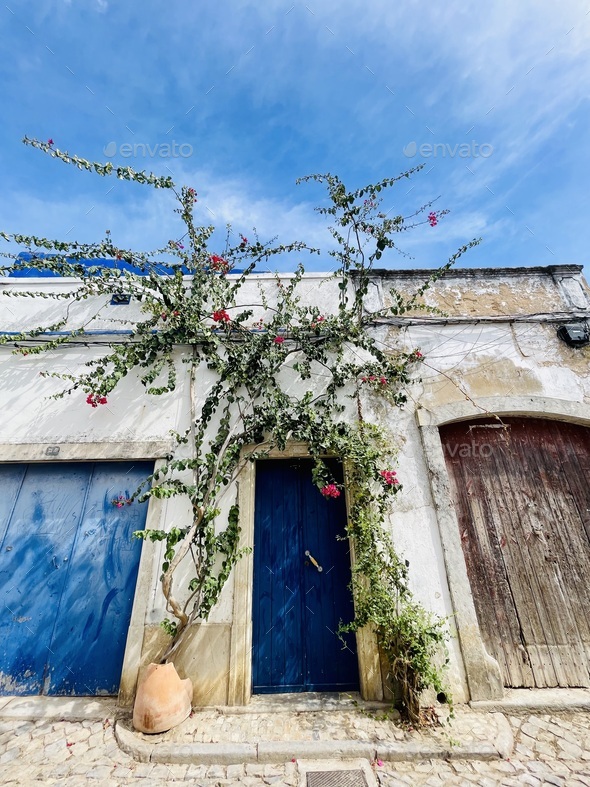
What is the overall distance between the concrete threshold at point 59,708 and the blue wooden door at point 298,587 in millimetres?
1342

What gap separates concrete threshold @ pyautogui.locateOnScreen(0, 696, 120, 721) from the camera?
10.6 feet

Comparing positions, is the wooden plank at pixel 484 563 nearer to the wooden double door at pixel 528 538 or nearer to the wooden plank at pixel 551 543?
the wooden double door at pixel 528 538

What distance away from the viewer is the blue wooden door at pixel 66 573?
3.56 metres

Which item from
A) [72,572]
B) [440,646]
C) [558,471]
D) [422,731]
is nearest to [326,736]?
[422,731]

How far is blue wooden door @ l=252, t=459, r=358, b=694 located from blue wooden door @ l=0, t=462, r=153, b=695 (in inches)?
52.5

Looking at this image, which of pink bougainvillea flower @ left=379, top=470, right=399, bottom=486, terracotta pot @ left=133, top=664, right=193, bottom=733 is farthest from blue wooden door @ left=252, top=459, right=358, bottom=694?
terracotta pot @ left=133, top=664, right=193, bottom=733

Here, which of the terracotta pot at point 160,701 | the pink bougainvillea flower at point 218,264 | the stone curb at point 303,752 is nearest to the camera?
the stone curb at point 303,752

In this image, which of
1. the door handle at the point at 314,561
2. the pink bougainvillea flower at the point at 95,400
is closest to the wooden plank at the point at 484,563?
the door handle at the point at 314,561

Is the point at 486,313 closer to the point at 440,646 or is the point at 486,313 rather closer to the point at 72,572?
the point at 440,646

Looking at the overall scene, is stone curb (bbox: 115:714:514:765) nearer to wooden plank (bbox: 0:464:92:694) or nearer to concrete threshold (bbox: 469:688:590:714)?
concrete threshold (bbox: 469:688:590:714)

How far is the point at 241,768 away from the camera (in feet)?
8.55

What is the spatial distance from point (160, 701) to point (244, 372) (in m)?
3.04

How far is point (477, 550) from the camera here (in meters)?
3.91

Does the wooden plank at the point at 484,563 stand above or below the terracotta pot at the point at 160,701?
above
